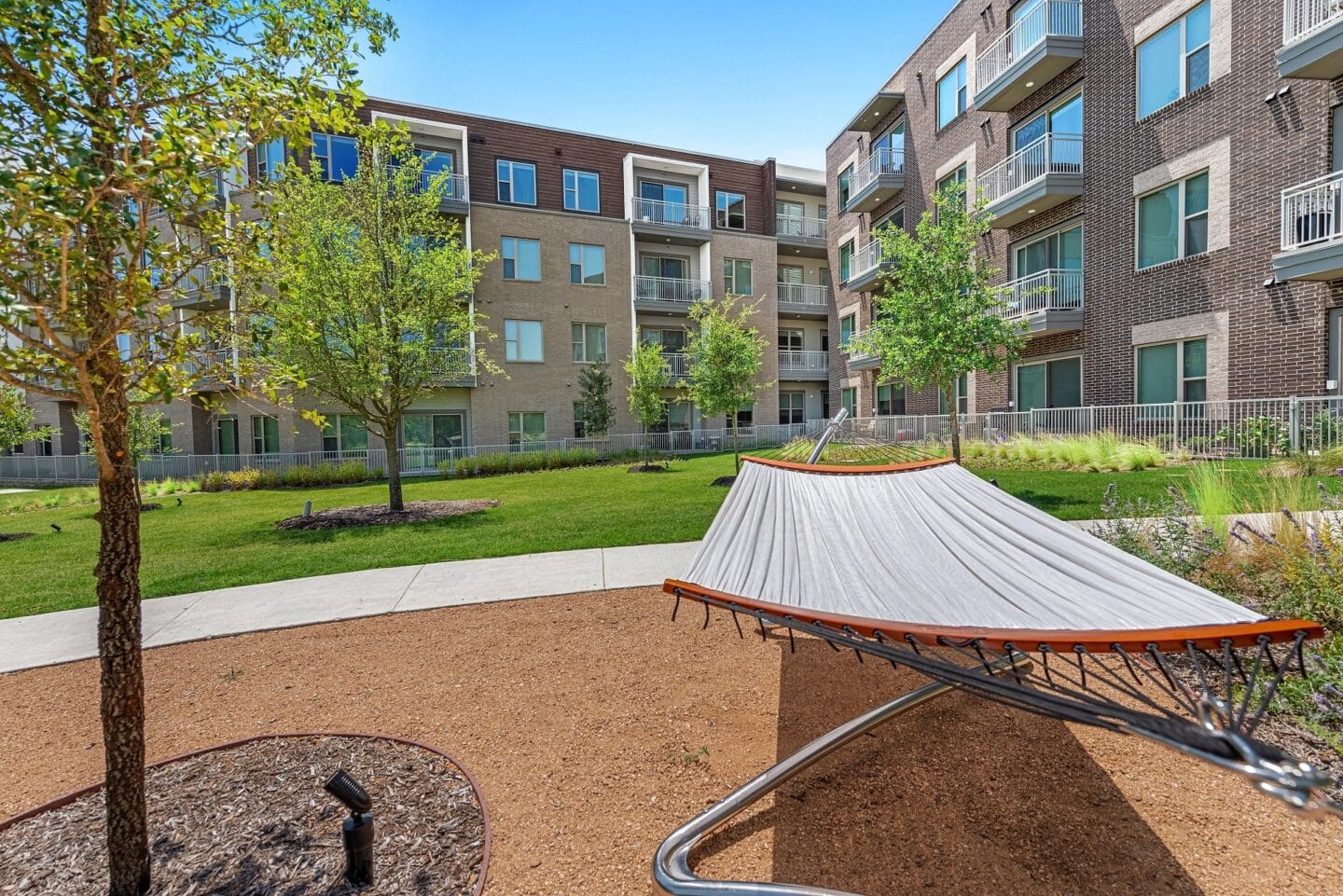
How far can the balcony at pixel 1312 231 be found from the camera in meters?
9.04

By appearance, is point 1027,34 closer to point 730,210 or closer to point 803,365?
A: point 730,210

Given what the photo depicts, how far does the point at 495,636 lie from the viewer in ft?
14.5

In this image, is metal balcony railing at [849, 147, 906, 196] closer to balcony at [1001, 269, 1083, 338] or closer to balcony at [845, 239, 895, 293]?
balcony at [845, 239, 895, 293]

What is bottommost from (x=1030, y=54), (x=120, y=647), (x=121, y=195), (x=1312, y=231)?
(x=120, y=647)

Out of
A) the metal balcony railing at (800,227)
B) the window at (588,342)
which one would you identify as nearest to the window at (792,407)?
the metal balcony railing at (800,227)

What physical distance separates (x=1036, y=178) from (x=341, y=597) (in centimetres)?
1717

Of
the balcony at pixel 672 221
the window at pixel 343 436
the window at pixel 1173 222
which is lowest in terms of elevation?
the window at pixel 343 436

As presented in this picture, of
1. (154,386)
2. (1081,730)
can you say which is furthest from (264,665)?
(1081,730)

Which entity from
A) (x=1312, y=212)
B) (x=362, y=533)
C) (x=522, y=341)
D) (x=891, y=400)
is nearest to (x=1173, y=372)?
(x=1312, y=212)

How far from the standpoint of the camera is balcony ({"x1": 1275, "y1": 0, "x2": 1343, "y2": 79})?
8.89 m

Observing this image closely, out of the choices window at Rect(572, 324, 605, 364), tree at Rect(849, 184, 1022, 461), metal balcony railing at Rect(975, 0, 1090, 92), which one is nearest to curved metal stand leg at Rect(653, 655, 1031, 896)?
tree at Rect(849, 184, 1022, 461)

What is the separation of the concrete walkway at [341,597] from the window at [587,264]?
60.5ft

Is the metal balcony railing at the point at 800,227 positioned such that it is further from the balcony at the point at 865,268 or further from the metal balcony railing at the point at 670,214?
the balcony at the point at 865,268

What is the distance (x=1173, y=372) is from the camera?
12.5 meters
